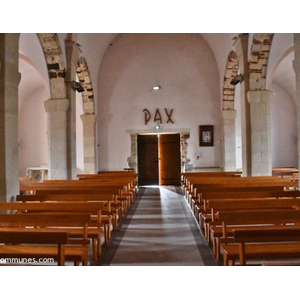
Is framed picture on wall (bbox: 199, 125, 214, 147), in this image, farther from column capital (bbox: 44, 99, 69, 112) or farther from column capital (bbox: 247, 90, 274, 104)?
column capital (bbox: 44, 99, 69, 112)

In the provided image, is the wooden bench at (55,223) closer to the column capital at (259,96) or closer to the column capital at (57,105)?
the column capital at (57,105)

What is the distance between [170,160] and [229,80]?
12.9 feet

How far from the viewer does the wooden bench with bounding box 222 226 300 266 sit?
96.5 inches

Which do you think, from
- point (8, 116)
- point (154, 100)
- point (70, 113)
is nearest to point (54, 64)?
point (70, 113)

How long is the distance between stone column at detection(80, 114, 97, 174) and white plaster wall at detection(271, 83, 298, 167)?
7980 millimetres

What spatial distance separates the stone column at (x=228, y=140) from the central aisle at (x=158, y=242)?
228 inches

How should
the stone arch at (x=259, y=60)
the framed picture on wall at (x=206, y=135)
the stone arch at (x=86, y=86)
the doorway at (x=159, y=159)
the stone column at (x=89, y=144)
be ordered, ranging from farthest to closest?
the doorway at (x=159, y=159) → the framed picture on wall at (x=206, y=135) → the stone column at (x=89, y=144) → the stone arch at (x=86, y=86) → the stone arch at (x=259, y=60)

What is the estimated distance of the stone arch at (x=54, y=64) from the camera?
7.48 metres

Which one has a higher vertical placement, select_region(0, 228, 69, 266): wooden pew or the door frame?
the door frame

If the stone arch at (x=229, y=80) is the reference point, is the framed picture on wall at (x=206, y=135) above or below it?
below

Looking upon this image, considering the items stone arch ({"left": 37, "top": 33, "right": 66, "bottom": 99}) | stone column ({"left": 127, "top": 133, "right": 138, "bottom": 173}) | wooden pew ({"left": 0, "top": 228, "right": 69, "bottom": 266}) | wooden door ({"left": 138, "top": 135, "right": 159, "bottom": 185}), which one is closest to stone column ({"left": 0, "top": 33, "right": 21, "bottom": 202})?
wooden pew ({"left": 0, "top": 228, "right": 69, "bottom": 266})

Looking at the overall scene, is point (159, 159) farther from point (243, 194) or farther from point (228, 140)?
point (243, 194)

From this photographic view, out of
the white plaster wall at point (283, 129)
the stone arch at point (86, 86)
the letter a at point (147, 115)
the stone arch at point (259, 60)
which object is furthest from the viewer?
the white plaster wall at point (283, 129)

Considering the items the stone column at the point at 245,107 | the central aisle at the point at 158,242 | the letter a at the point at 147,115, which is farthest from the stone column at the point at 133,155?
the central aisle at the point at 158,242
